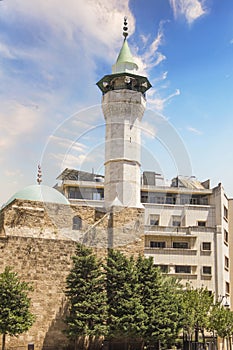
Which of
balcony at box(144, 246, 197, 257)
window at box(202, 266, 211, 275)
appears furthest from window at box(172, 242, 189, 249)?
window at box(202, 266, 211, 275)

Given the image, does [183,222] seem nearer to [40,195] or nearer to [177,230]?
[177,230]

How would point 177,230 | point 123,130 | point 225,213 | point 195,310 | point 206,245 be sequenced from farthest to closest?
point 225,213 → point 177,230 → point 206,245 → point 123,130 → point 195,310

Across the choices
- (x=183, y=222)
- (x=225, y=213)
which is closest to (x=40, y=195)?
(x=183, y=222)

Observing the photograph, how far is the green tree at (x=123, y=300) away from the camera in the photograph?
70.4 feet

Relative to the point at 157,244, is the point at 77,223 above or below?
below

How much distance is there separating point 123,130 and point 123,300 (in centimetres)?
1113

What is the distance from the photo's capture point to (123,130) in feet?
96.6

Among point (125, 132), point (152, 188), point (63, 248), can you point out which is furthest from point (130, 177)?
point (152, 188)

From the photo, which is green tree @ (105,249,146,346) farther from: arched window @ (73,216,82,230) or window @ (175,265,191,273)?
window @ (175,265,191,273)

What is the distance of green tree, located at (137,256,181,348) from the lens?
21.9 m

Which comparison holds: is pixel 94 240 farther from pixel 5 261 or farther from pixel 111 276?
pixel 5 261

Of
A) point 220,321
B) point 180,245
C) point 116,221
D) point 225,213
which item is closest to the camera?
point 116,221

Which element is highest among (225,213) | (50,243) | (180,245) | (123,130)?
(123,130)

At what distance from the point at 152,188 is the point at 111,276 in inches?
984
